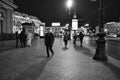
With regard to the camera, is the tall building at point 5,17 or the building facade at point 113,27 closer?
the tall building at point 5,17

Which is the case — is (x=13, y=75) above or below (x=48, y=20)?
below

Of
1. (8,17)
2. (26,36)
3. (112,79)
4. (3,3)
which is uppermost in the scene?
(3,3)

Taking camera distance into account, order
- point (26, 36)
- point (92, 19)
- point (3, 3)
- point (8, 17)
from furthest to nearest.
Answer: point (92, 19) → point (8, 17) → point (3, 3) → point (26, 36)

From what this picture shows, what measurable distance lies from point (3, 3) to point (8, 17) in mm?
5417

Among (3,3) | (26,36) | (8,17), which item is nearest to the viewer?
(26,36)

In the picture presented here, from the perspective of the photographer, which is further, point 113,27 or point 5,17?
point 113,27

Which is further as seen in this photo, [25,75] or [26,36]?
[26,36]

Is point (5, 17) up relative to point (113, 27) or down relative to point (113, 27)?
down

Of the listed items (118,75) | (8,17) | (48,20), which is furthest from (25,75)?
(48,20)

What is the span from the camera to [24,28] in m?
16.2

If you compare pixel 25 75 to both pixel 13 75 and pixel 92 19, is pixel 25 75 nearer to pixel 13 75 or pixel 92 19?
pixel 13 75

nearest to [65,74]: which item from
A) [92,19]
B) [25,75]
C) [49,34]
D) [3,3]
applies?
[25,75]

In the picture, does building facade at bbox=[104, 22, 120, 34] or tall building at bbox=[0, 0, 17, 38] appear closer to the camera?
tall building at bbox=[0, 0, 17, 38]

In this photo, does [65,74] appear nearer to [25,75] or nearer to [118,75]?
[25,75]
